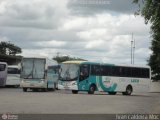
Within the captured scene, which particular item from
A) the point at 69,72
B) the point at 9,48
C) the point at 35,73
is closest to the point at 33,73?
the point at 35,73

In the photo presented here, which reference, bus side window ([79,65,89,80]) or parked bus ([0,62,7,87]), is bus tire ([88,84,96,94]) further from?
parked bus ([0,62,7,87])

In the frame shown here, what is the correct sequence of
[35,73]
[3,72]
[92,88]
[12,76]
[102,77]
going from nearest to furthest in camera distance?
[92,88] → [102,77] → [35,73] → [3,72] → [12,76]

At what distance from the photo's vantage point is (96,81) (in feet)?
142

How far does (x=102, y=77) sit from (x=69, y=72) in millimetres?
2924

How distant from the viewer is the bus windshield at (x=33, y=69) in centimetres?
4469

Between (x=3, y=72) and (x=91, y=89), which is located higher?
(x=3, y=72)

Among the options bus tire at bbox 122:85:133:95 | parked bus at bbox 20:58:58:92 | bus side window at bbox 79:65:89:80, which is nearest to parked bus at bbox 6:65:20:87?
parked bus at bbox 20:58:58:92

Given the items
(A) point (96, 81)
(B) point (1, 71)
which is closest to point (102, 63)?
(A) point (96, 81)

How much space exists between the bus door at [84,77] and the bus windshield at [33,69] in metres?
4.26

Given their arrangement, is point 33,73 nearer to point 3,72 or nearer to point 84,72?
point 84,72

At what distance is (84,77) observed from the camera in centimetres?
4256

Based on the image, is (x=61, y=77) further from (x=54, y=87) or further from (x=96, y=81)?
(x=54, y=87)

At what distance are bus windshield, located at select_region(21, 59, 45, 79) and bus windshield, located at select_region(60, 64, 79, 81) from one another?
2.42 metres

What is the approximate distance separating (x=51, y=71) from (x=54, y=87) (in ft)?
11.3
